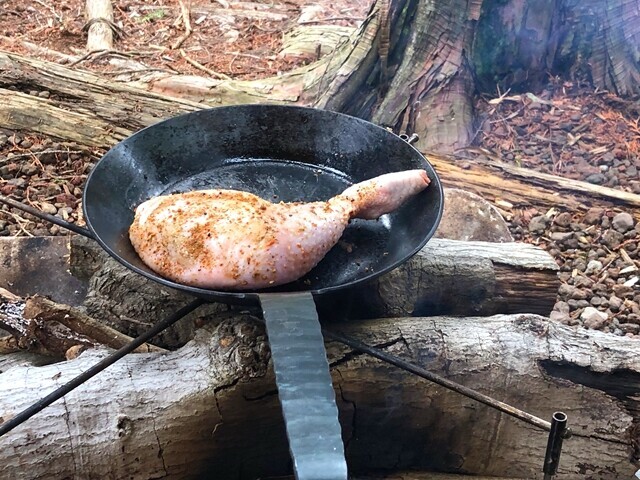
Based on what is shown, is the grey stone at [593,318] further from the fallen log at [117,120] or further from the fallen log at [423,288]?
the fallen log at [117,120]

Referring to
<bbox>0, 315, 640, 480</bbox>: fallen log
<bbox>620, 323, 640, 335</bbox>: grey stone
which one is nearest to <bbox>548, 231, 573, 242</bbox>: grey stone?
<bbox>620, 323, 640, 335</bbox>: grey stone

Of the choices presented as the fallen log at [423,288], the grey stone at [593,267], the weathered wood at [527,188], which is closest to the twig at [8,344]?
the fallen log at [423,288]

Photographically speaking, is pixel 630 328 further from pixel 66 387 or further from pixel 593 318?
pixel 66 387

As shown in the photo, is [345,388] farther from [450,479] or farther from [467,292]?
[467,292]

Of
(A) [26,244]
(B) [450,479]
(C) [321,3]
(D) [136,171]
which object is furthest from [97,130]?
(C) [321,3]

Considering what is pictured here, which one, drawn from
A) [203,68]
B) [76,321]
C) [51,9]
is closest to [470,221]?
[76,321]

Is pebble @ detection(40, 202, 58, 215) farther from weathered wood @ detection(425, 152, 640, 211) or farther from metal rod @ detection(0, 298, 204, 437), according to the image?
weathered wood @ detection(425, 152, 640, 211)
